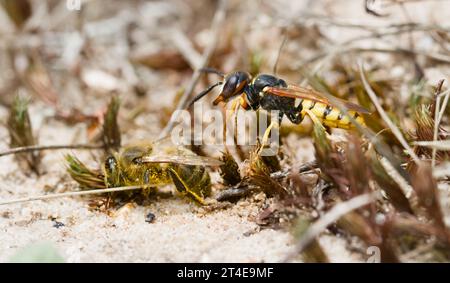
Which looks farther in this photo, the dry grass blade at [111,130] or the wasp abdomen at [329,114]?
the dry grass blade at [111,130]

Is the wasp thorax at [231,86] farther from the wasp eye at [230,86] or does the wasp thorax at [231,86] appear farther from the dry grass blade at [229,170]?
the dry grass blade at [229,170]

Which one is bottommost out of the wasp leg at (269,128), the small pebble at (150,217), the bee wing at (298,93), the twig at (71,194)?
the small pebble at (150,217)

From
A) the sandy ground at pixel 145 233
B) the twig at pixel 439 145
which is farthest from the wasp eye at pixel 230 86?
the twig at pixel 439 145

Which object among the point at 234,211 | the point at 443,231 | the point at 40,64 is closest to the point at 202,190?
the point at 234,211

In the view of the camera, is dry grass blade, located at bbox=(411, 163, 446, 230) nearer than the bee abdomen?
Yes

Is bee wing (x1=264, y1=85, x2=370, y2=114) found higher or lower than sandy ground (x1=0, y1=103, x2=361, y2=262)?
higher

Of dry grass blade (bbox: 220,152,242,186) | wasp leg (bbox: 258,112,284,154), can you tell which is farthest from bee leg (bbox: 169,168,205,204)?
wasp leg (bbox: 258,112,284,154)

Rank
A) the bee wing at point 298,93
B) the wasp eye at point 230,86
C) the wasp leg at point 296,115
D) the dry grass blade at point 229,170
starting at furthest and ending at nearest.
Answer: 1. the wasp leg at point 296,115
2. the wasp eye at point 230,86
3. the bee wing at point 298,93
4. the dry grass blade at point 229,170

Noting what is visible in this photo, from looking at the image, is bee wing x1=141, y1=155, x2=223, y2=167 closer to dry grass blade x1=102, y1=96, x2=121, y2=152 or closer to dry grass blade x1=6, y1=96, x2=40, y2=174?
dry grass blade x1=102, y1=96, x2=121, y2=152
